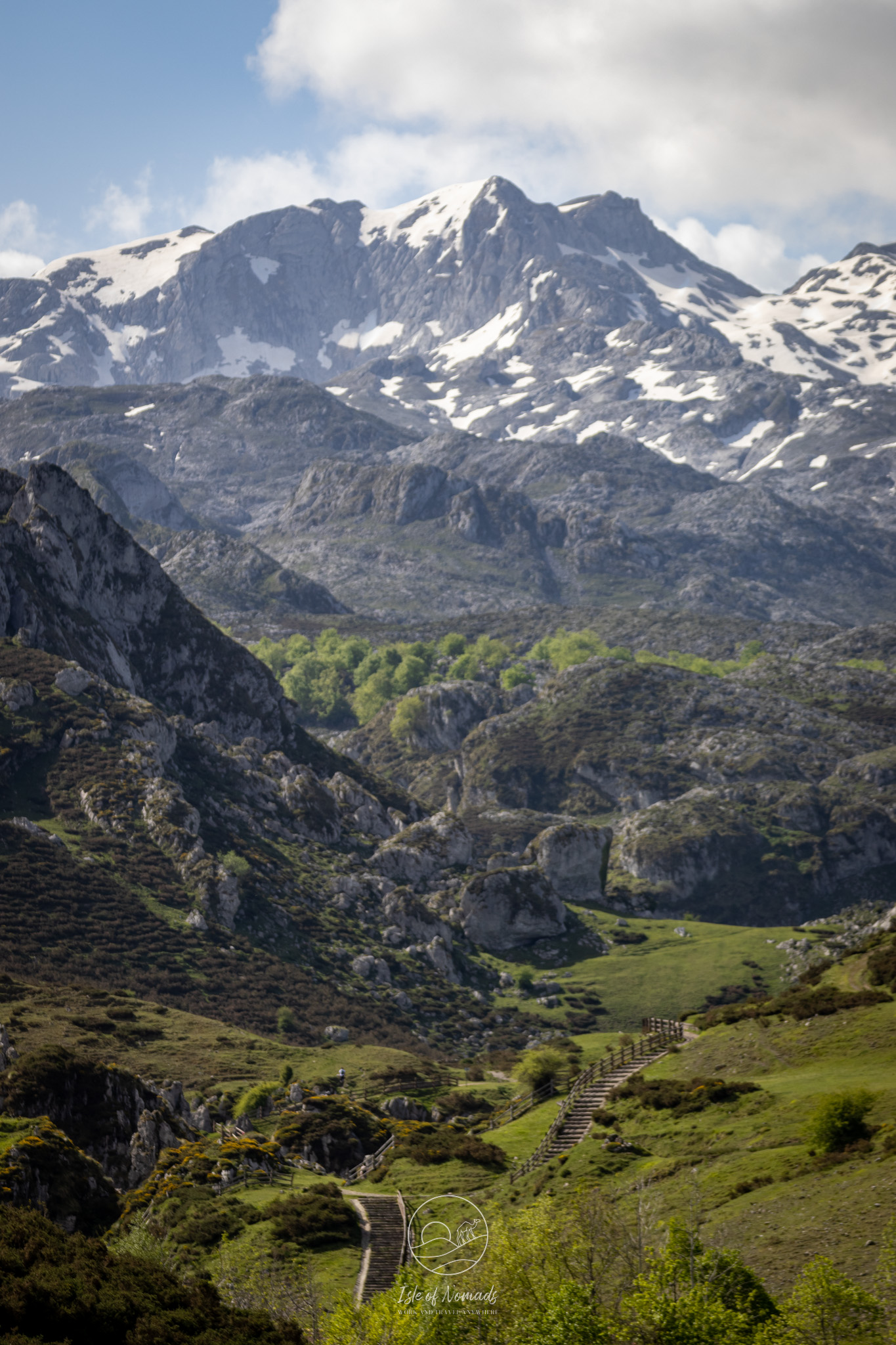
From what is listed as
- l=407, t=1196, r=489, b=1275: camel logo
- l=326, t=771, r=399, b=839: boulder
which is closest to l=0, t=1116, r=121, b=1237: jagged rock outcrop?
l=407, t=1196, r=489, b=1275: camel logo

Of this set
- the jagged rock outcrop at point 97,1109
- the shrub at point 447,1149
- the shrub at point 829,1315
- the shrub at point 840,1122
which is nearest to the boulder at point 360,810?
the jagged rock outcrop at point 97,1109

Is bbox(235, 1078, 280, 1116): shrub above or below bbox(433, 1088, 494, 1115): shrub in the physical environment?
above

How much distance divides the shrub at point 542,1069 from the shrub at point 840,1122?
36.0 metres

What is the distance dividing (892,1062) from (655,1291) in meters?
25.4

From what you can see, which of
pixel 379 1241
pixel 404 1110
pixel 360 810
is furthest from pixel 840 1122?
pixel 360 810

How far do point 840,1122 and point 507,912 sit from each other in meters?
113

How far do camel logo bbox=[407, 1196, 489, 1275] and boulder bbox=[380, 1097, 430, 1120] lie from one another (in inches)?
946

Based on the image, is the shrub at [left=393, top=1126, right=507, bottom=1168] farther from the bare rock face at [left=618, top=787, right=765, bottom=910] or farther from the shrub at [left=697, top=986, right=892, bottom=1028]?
the bare rock face at [left=618, top=787, right=765, bottom=910]

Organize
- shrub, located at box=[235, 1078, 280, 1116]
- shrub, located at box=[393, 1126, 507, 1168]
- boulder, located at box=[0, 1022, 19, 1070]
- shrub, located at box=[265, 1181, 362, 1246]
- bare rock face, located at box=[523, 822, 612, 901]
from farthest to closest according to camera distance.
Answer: bare rock face, located at box=[523, 822, 612, 901]
shrub, located at box=[235, 1078, 280, 1116]
boulder, located at box=[0, 1022, 19, 1070]
shrub, located at box=[393, 1126, 507, 1168]
shrub, located at box=[265, 1181, 362, 1246]

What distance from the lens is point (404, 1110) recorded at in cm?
8006

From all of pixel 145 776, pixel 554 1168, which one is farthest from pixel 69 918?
pixel 554 1168

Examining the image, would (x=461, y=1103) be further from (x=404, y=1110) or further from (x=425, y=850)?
(x=425, y=850)

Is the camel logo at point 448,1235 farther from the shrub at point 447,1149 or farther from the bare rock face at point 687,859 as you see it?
the bare rock face at point 687,859

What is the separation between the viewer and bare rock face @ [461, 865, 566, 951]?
15638 centimetres
